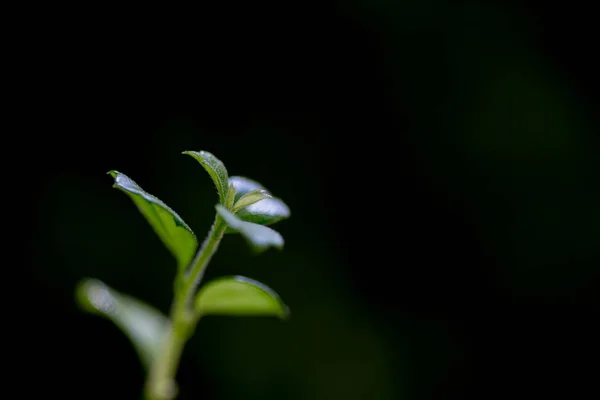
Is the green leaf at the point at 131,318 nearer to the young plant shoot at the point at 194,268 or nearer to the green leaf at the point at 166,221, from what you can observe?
the young plant shoot at the point at 194,268

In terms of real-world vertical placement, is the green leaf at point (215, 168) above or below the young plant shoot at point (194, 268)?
above

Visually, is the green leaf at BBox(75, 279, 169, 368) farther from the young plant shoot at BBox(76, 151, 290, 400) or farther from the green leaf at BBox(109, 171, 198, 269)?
the green leaf at BBox(109, 171, 198, 269)

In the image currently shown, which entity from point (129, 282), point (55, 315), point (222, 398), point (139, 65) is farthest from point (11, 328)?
point (139, 65)

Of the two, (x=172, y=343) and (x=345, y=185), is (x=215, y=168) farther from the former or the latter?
(x=345, y=185)

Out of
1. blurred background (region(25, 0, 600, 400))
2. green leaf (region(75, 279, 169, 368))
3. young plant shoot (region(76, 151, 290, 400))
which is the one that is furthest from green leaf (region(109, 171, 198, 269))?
blurred background (region(25, 0, 600, 400))

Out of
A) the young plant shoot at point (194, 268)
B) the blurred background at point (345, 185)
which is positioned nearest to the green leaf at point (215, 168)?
the young plant shoot at point (194, 268)

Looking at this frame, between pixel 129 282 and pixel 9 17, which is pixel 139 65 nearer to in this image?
pixel 9 17
